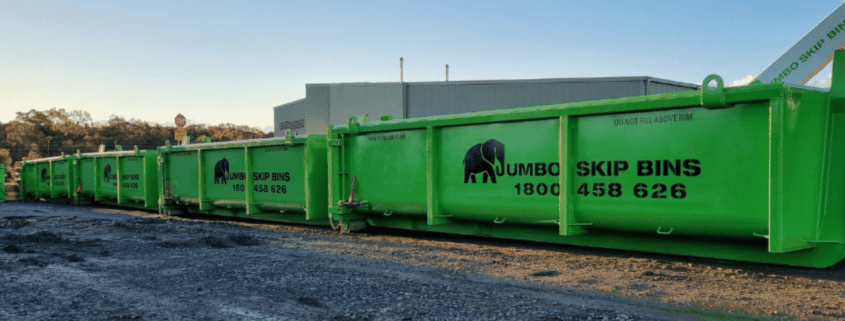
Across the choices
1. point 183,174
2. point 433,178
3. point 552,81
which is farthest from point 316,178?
point 552,81

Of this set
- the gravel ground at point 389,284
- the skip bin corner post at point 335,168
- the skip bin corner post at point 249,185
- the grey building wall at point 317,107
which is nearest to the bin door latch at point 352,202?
the skip bin corner post at point 335,168

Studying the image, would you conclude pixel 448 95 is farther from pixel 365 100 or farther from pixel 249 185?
pixel 249 185

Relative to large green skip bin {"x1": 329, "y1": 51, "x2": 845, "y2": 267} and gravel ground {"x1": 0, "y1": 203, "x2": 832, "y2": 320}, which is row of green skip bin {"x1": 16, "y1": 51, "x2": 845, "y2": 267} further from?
gravel ground {"x1": 0, "y1": 203, "x2": 832, "y2": 320}

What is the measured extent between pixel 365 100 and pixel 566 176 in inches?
1008

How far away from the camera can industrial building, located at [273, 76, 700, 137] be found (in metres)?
24.6

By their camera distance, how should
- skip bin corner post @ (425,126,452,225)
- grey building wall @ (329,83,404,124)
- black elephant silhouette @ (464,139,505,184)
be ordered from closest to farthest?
→ black elephant silhouette @ (464,139,505,184), skip bin corner post @ (425,126,452,225), grey building wall @ (329,83,404,124)

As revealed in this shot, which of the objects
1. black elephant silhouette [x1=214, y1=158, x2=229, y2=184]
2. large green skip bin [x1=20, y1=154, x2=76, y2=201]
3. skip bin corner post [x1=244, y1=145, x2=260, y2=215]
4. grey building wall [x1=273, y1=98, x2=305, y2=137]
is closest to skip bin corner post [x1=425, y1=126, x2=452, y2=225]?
skip bin corner post [x1=244, y1=145, x2=260, y2=215]

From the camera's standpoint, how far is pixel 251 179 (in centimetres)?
1135

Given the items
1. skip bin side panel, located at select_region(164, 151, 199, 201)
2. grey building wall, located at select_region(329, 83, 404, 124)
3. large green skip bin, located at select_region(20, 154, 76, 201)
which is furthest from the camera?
grey building wall, located at select_region(329, 83, 404, 124)

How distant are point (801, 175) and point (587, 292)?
7.63 feet

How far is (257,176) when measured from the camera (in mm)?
11289

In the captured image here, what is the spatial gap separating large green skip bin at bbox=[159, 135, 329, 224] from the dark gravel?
2486 mm

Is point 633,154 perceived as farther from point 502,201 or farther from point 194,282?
point 194,282

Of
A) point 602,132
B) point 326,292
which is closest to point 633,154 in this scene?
point 602,132
